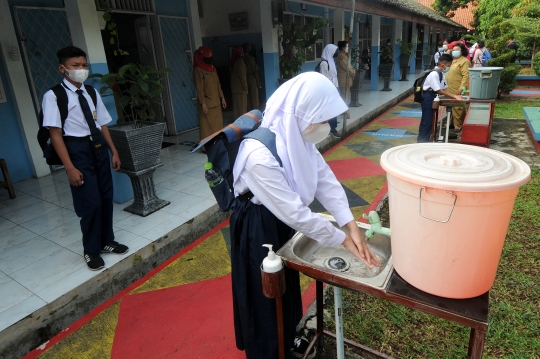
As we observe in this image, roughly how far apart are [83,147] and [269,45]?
4.45 metres

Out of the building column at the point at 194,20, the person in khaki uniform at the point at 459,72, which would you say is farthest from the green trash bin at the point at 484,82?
the building column at the point at 194,20

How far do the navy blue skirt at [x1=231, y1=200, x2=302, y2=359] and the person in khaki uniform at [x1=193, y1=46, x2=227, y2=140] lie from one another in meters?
3.98

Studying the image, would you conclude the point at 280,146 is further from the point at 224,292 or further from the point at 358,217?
the point at 358,217

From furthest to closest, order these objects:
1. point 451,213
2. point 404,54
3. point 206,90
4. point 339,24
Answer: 1. point 404,54
2. point 339,24
3. point 206,90
4. point 451,213

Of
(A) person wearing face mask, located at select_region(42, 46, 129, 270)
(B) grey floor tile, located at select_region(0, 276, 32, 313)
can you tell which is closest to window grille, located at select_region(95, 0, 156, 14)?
(A) person wearing face mask, located at select_region(42, 46, 129, 270)

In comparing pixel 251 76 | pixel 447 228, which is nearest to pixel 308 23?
pixel 251 76

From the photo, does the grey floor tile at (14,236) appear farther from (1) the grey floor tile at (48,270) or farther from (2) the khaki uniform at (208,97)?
(2) the khaki uniform at (208,97)

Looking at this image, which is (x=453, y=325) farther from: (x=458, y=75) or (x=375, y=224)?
(x=458, y=75)

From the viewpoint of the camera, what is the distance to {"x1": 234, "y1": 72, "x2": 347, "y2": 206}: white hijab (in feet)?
4.83

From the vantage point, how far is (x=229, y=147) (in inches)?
65.0

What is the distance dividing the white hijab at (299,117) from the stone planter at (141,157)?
2122 millimetres

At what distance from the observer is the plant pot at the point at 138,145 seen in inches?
132

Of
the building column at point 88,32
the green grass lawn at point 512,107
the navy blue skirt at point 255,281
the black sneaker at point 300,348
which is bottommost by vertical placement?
the black sneaker at point 300,348

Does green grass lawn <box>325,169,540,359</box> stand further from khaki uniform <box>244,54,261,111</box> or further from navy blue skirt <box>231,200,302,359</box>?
khaki uniform <box>244,54,261,111</box>
